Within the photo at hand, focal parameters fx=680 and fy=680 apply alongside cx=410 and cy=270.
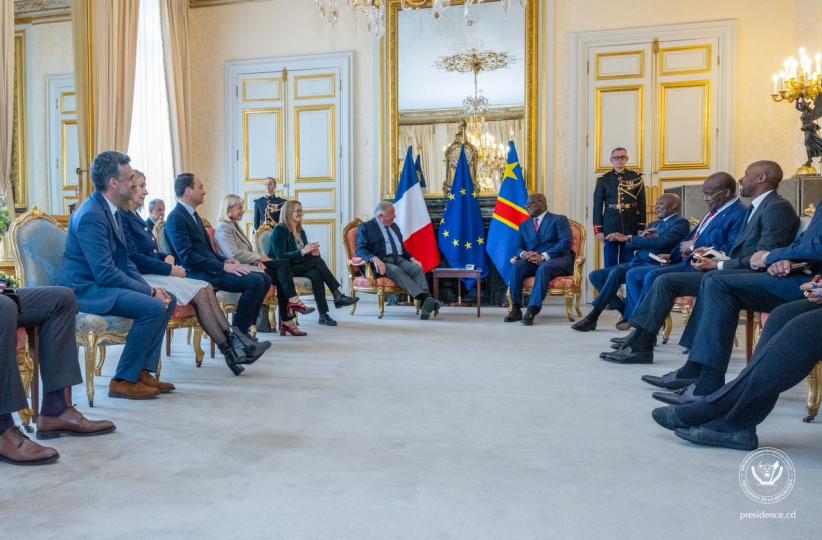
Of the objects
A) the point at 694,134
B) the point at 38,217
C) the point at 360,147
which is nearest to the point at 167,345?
the point at 38,217

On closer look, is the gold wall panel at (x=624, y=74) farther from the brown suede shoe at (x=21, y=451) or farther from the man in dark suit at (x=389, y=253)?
the brown suede shoe at (x=21, y=451)

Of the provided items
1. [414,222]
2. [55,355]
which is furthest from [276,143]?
[55,355]

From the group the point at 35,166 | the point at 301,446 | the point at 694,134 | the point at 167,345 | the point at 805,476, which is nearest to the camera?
the point at 805,476

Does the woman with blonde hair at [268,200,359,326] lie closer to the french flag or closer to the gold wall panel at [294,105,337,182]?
the french flag

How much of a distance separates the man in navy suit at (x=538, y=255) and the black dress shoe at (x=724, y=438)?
12.6ft

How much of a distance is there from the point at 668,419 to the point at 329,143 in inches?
274

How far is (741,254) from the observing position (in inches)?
150

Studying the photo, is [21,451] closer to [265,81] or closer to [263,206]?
[263,206]

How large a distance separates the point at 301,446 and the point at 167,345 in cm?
253

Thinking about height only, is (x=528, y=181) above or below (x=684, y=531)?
above

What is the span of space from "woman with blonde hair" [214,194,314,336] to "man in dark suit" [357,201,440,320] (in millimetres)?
1126

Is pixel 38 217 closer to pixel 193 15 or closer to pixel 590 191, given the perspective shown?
pixel 590 191

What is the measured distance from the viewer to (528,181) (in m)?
8.20

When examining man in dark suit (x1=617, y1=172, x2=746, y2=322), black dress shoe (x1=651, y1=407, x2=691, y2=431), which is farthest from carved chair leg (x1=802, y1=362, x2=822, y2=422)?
man in dark suit (x1=617, y1=172, x2=746, y2=322)
